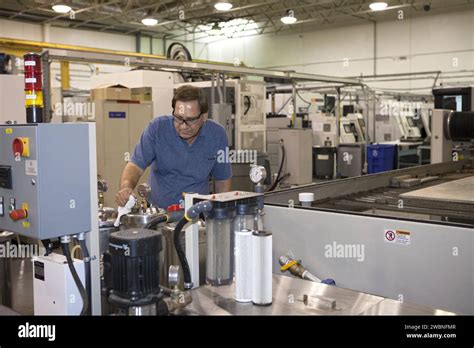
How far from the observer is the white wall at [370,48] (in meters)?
10.9

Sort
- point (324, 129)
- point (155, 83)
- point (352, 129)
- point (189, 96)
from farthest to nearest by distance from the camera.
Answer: point (352, 129) → point (324, 129) → point (155, 83) → point (189, 96)

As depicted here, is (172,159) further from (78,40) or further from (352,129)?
(78,40)

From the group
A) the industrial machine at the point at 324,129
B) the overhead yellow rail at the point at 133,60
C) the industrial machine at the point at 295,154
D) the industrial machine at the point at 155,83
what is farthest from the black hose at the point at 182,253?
the industrial machine at the point at 324,129

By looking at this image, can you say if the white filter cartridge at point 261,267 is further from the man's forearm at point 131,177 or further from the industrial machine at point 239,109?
the industrial machine at point 239,109

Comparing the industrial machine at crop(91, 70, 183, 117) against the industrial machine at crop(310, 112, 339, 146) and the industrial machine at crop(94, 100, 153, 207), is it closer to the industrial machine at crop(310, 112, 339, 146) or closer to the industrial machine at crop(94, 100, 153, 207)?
the industrial machine at crop(94, 100, 153, 207)

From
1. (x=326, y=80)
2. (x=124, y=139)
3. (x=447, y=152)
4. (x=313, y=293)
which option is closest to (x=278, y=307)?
A: (x=313, y=293)

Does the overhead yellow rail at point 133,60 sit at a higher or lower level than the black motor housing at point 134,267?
higher

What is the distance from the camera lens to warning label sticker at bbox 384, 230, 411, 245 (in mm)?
1731

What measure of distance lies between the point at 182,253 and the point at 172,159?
44.2 inches

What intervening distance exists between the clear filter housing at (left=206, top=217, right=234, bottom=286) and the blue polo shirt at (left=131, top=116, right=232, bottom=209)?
3.51 ft

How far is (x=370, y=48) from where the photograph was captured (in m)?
12.1

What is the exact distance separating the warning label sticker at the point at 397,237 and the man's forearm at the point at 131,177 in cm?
120

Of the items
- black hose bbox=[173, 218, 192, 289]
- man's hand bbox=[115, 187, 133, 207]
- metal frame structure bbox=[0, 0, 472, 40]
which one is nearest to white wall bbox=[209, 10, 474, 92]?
metal frame structure bbox=[0, 0, 472, 40]

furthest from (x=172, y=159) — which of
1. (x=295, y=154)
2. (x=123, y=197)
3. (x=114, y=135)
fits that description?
(x=295, y=154)
